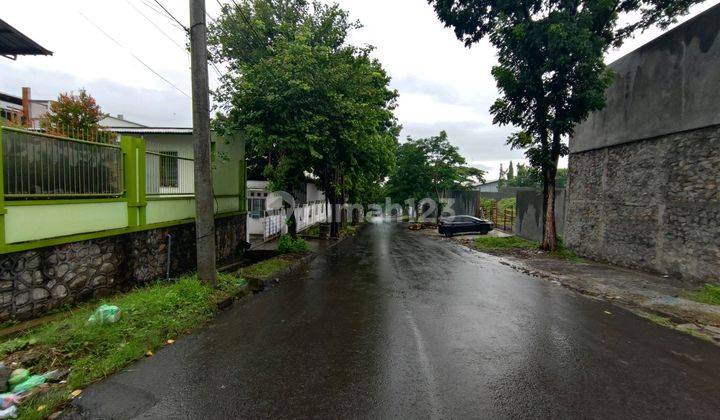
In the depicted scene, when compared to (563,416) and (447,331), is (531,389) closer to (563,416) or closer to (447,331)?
(563,416)

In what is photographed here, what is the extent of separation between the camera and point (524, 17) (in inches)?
520

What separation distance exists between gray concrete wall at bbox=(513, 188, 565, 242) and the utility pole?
49.5 ft

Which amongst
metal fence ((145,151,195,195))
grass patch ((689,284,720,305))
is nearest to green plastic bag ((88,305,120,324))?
metal fence ((145,151,195,195))

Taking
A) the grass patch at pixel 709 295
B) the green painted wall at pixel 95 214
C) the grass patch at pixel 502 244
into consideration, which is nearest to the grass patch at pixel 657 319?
the grass patch at pixel 709 295

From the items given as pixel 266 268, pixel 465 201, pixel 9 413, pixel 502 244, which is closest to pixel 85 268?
pixel 9 413

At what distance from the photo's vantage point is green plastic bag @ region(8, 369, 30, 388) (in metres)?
3.48

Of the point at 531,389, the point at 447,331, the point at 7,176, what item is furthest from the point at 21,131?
the point at 531,389

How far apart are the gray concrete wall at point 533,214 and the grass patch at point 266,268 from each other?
12.6 metres

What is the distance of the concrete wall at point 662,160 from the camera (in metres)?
8.27

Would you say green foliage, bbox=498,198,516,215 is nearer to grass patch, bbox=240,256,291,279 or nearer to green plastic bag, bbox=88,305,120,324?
grass patch, bbox=240,256,291,279

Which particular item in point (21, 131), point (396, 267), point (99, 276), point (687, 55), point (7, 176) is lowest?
point (396, 267)

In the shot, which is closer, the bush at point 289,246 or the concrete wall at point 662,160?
the concrete wall at point 662,160

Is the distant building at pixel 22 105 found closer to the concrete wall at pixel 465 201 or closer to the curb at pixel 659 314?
the curb at pixel 659 314

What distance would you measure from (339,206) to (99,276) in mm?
22191
